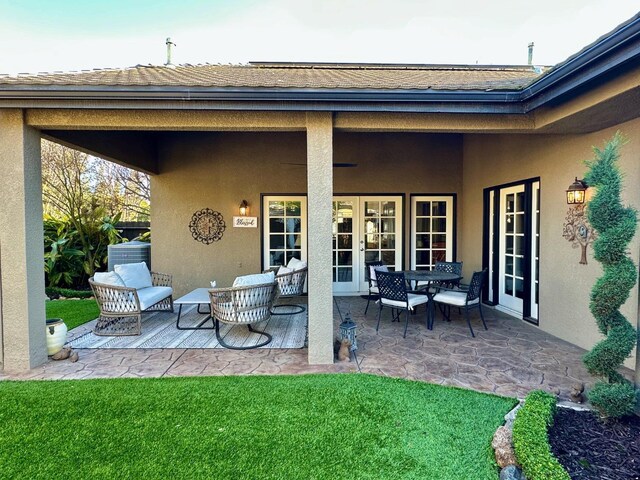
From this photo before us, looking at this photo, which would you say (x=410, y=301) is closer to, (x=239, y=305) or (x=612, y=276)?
(x=239, y=305)

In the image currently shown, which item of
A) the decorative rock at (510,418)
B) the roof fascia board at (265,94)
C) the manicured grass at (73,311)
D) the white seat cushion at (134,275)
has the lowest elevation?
the decorative rock at (510,418)

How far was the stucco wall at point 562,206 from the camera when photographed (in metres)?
3.75

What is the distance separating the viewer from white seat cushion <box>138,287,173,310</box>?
528 cm

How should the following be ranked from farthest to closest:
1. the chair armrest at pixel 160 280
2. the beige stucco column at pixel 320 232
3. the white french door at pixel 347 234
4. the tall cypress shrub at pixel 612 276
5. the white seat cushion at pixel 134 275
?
the white french door at pixel 347 234
the chair armrest at pixel 160 280
the white seat cushion at pixel 134 275
the beige stucco column at pixel 320 232
the tall cypress shrub at pixel 612 276

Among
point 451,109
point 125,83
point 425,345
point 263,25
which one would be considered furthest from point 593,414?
point 263,25

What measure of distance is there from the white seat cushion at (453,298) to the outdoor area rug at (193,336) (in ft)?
7.32

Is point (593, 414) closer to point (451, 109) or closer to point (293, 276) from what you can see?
point (451, 109)

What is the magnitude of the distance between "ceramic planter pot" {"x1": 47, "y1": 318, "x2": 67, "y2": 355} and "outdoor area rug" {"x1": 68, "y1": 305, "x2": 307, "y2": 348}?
41cm

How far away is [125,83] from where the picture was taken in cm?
353

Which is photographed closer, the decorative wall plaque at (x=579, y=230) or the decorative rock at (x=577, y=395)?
the decorative rock at (x=577, y=395)

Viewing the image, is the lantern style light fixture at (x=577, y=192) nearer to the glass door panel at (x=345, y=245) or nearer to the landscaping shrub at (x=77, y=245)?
the glass door panel at (x=345, y=245)

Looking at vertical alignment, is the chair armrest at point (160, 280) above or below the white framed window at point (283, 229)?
below

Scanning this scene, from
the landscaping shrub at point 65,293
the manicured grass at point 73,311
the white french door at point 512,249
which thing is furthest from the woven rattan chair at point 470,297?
the landscaping shrub at point 65,293

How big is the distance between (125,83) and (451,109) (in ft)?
11.7
